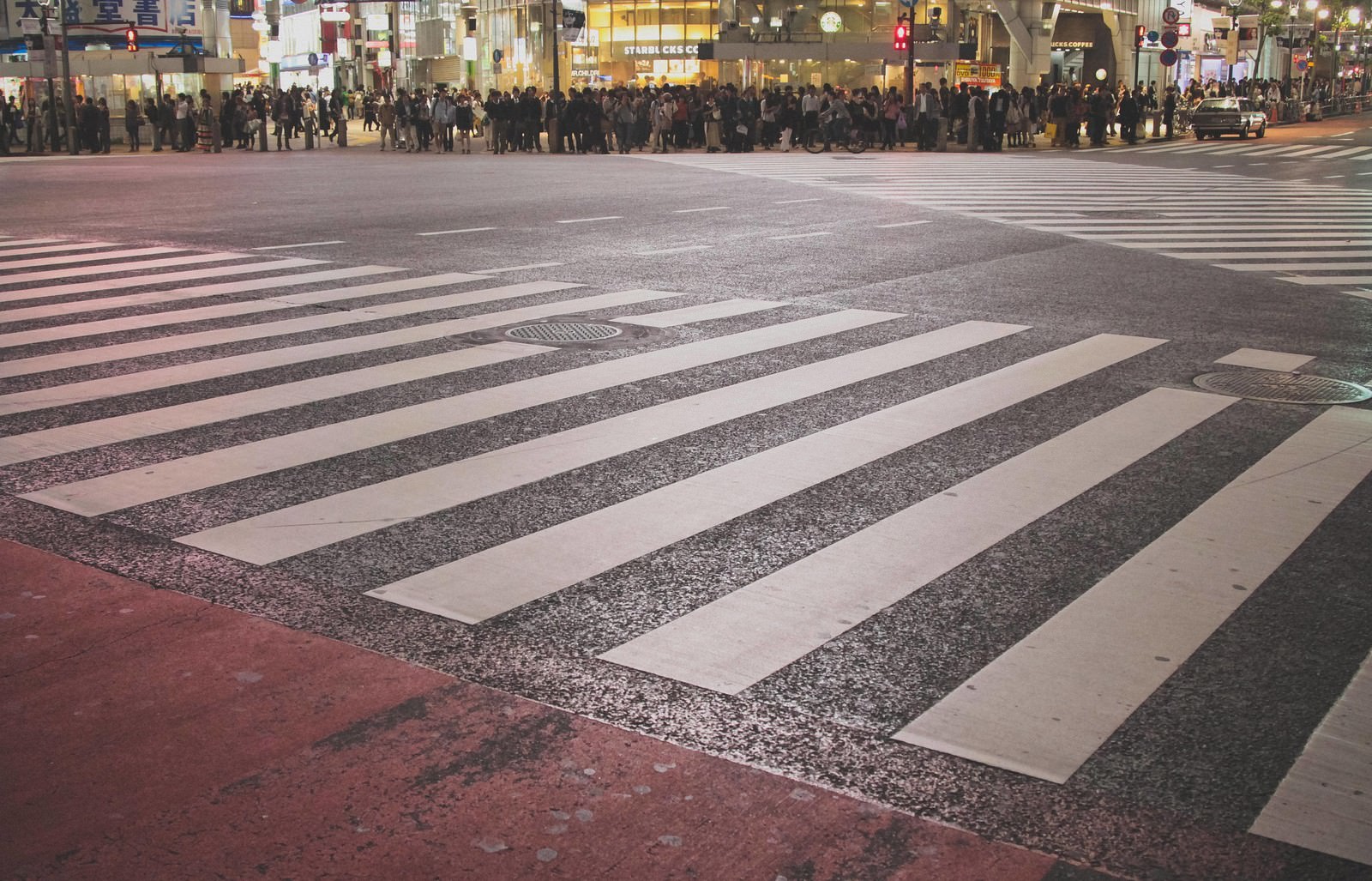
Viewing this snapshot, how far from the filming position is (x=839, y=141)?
41188 millimetres

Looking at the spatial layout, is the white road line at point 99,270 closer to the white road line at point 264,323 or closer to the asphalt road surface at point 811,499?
the asphalt road surface at point 811,499

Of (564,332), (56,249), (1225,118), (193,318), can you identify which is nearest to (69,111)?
(56,249)

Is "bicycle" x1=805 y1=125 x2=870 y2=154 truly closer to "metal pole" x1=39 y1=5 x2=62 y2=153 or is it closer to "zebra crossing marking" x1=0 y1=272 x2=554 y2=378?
"metal pole" x1=39 y1=5 x2=62 y2=153

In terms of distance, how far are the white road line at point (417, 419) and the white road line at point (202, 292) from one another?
280cm

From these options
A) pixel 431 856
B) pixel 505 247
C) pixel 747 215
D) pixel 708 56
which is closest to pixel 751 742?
pixel 431 856

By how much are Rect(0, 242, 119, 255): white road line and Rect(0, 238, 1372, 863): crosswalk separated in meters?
4.46

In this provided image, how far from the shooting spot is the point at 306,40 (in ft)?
320

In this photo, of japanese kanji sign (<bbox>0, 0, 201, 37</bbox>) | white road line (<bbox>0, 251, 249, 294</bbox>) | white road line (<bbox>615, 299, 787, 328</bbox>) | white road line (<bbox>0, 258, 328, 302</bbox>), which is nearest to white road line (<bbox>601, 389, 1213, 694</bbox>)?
white road line (<bbox>615, 299, 787, 328</bbox>)

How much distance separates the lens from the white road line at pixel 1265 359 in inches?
341

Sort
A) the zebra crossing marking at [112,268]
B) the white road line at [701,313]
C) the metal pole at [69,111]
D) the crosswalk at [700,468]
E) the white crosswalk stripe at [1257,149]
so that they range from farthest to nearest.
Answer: the metal pole at [69,111]
the white crosswalk stripe at [1257,149]
the zebra crossing marking at [112,268]
the white road line at [701,313]
the crosswalk at [700,468]

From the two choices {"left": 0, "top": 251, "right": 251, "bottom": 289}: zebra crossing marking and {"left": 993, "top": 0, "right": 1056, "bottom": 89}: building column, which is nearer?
{"left": 0, "top": 251, "right": 251, "bottom": 289}: zebra crossing marking

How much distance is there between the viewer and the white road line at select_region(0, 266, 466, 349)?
9172 millimetres

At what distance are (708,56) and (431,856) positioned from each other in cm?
5384

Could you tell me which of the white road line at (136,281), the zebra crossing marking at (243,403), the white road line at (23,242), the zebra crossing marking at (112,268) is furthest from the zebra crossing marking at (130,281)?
the zebra crossing marking at (243,403)
